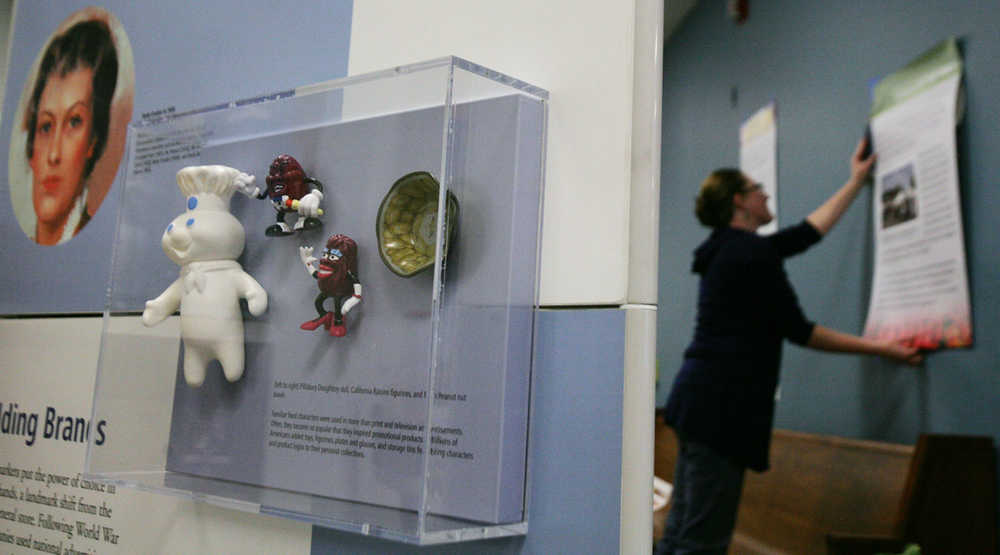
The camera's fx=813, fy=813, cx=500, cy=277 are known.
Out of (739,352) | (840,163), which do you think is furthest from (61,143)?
(840,163)

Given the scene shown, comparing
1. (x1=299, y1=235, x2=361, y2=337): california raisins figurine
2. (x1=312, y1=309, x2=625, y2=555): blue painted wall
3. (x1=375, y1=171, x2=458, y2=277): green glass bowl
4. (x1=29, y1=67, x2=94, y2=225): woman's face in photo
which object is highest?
(x1=29, y1=67, x2=94, y2=225): woman's face in photo

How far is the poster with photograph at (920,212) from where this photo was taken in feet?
6.65

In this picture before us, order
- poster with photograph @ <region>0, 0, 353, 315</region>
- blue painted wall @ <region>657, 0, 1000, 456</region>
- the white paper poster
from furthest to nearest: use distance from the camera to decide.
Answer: the white paper poster
blue painted wall @ <region>657, 0, 1000, 456</region>
poster with photograph @ <region>0, 0, 353, 315</region>

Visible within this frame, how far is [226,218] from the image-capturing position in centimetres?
106

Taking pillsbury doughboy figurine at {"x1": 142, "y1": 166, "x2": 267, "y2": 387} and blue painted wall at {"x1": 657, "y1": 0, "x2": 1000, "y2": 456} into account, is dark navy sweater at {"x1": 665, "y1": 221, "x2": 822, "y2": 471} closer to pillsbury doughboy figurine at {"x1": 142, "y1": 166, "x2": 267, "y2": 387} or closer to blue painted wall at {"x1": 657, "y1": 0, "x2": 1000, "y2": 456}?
blue painted wall at {"x1": 657, "y1": 0, "x2": 1000, "y2": 456}

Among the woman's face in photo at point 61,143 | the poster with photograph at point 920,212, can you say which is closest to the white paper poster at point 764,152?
the poster with photograph at point 920,212

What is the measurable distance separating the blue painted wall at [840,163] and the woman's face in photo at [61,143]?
1.98 meters

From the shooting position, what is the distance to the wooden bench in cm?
178

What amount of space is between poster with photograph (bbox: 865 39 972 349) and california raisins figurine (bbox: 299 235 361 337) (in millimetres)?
1665

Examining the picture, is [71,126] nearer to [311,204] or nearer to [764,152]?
[311,204]

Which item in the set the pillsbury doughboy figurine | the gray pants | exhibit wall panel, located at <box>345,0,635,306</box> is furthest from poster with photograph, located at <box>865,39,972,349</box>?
the pillsbury doughboy figurine

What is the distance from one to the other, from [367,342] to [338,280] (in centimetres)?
8

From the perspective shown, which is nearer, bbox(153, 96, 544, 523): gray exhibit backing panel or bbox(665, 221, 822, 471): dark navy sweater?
bbox(153, 96, 544, 523): gray exhibit backing panel

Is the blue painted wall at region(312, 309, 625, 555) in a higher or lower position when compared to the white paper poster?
lower
